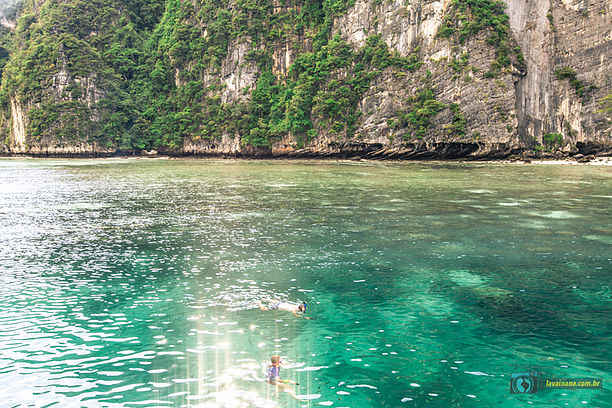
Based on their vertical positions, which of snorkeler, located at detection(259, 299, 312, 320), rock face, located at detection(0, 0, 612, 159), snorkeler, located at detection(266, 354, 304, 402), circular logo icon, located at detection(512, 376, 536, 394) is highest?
rock face, located at detection(0, 0, 612, 159)

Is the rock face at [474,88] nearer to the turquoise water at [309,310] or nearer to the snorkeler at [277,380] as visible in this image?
the turquoise water at [309,310]

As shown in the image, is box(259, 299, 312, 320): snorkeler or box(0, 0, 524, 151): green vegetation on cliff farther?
box(0, 0, 524, 151): green vegetation on cliff

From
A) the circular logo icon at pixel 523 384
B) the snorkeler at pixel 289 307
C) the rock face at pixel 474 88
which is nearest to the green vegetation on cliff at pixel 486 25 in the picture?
the rock face at pixel 474 88

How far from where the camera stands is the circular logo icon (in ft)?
21.3

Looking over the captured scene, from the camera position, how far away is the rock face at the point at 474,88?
61.7 meters

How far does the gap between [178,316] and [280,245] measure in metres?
6.28

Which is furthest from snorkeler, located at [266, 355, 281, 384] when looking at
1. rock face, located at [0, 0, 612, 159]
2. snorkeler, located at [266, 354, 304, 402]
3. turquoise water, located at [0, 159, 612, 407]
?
rock face, located at [0, 0, 612, 159]

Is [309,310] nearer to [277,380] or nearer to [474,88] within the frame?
[277,380]

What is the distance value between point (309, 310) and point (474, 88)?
6211 centimetres

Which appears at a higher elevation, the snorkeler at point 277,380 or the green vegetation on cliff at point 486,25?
the green vegetation on cliff at point 486,25

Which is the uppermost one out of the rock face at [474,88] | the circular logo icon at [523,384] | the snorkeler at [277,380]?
the rock face at [474,88]

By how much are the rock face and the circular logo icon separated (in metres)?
59.9

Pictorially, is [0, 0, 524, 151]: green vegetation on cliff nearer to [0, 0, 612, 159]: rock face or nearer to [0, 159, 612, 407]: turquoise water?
[0, 0, 612, 159]: rock face

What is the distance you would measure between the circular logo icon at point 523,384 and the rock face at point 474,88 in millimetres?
59939
